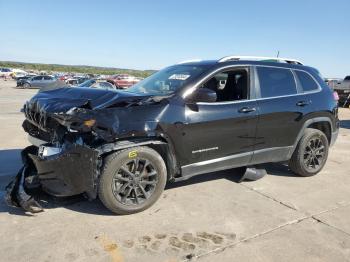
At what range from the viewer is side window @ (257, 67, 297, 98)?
17.5 feet

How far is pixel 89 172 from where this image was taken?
13.2 feet

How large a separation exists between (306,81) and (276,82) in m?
0.70

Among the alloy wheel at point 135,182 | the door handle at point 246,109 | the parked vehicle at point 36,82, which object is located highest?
the door handle at point 246,109

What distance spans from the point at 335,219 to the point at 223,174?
1969 mm

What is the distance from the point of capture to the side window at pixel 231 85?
5.18 meters

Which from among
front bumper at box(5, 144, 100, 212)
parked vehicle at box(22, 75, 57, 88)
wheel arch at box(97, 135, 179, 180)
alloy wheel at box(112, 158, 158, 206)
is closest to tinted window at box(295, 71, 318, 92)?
wheel arch at box(97, 135, 179, 180)

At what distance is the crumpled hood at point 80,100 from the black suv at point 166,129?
0.5 inches

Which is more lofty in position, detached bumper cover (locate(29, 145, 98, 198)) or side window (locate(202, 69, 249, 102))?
side window (locate(202, 69, 249, 102))

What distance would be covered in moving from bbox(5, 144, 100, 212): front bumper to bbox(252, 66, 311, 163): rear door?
93.5 inches

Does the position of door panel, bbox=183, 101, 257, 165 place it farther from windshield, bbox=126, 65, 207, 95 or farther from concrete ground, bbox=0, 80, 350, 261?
concrete ground, bbox=0, 80, 350, 261

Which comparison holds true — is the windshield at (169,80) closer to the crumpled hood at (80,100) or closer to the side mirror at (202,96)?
the side mirror at (202,96)

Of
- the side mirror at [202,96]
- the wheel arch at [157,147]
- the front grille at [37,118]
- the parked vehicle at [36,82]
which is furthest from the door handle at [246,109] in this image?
the parked vehicle at [36,82]

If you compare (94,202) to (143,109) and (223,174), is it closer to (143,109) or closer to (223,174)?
(143,109)

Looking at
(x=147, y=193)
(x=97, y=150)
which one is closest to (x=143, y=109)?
(x=97, y=150)
